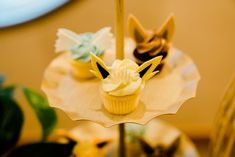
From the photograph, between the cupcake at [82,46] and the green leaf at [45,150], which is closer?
the cupcake at [82,46]

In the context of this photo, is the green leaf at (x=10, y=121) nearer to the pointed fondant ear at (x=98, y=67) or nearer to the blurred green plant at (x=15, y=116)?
the blurred green plant at (x=15, y=116)

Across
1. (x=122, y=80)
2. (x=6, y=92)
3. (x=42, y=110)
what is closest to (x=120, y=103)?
(x=122, y=80)

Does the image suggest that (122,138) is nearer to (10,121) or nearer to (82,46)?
(82,46)

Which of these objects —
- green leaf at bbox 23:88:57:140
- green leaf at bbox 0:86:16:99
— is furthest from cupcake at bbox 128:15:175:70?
green leaf at bbox 0:86:16:99

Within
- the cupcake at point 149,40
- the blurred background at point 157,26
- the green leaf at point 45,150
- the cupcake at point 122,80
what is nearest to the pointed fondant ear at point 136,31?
the cupcake at point 149,40

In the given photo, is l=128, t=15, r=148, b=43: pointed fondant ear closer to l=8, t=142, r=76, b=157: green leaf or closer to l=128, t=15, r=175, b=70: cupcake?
l=128, t=15, r=175, b=70: cupcake

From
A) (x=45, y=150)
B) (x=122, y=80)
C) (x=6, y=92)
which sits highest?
(x=122, y=80)
